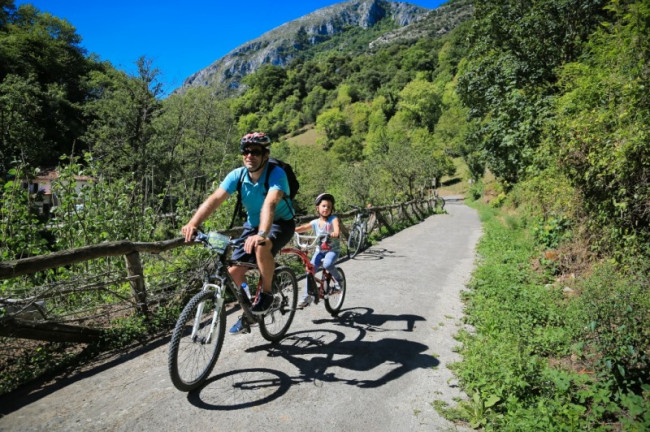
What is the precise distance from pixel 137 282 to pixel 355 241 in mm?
6914

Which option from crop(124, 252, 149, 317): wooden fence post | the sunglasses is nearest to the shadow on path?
crop(124, 252, 149, 317): wooden fence post

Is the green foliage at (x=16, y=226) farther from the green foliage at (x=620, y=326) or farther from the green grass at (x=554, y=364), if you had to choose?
the green foliage at (x=620, y=326)

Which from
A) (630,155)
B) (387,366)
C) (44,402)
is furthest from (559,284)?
(44,402)

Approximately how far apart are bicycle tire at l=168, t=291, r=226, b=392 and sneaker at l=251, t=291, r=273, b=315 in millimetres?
413

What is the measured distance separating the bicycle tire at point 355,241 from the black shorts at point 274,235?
653cm

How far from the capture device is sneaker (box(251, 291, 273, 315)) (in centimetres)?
363

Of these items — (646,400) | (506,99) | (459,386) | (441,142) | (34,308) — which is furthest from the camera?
(441,142)

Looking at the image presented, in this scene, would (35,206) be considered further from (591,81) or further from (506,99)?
(506,99)

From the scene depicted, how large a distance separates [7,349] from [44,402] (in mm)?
905

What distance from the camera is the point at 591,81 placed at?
20.8 feet

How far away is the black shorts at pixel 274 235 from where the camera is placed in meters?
3.63

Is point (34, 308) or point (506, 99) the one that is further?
point (506, 99)

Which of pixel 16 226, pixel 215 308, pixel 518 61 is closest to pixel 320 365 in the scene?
pixel 215 308

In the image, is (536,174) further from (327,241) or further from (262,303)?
(262,303)
